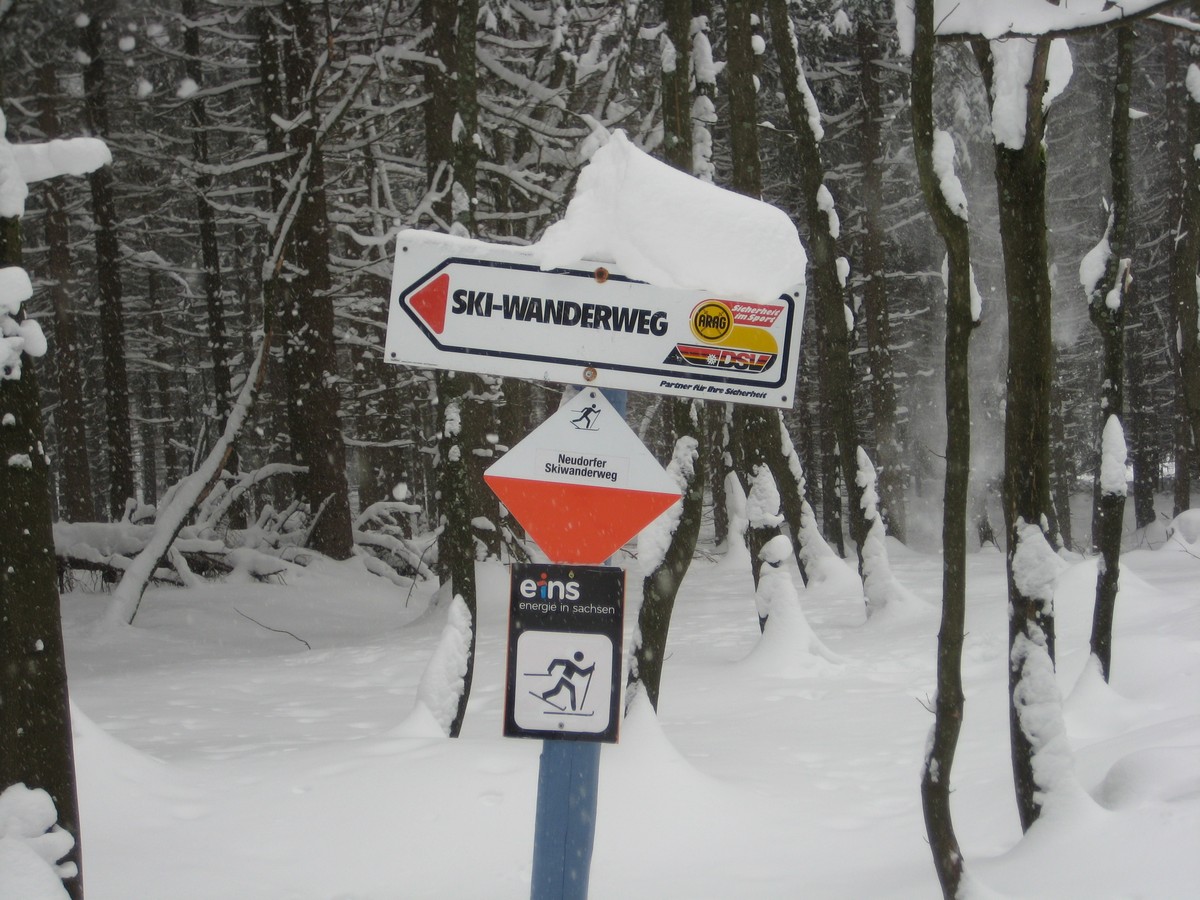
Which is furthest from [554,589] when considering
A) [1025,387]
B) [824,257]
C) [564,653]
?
[824,257]

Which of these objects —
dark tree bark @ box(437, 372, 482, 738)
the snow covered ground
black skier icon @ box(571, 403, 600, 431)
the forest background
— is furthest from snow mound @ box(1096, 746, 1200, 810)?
dark tree bark @ box(437, 372, 482, 738)

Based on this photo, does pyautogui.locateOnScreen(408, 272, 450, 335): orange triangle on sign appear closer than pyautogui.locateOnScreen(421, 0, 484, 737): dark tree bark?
→ Yes

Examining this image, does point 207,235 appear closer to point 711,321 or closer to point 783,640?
point 783,640

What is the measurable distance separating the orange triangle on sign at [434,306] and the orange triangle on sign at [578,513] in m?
0.42

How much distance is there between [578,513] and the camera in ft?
8.26

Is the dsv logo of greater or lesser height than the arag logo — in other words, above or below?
below

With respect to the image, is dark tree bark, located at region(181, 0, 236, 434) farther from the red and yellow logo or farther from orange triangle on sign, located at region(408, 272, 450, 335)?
the red and yellow logo

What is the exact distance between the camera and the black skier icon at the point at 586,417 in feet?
8.39

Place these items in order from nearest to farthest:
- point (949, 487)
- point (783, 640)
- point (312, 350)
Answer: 1. point (949, 487)
2. point (783, 640)
3. point (312, 350)

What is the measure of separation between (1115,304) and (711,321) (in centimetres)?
446

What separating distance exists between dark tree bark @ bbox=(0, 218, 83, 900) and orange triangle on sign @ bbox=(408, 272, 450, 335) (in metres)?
1.14

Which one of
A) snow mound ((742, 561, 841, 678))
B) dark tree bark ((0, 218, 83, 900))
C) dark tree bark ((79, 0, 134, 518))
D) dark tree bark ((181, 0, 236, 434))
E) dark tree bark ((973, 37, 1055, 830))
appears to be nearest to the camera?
dark tree bark ((0, 218, 83, 900))

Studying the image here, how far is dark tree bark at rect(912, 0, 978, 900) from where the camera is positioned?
3.26m

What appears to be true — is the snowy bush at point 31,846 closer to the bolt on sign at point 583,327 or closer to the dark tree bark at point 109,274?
the bolt on sign at point 583,327
